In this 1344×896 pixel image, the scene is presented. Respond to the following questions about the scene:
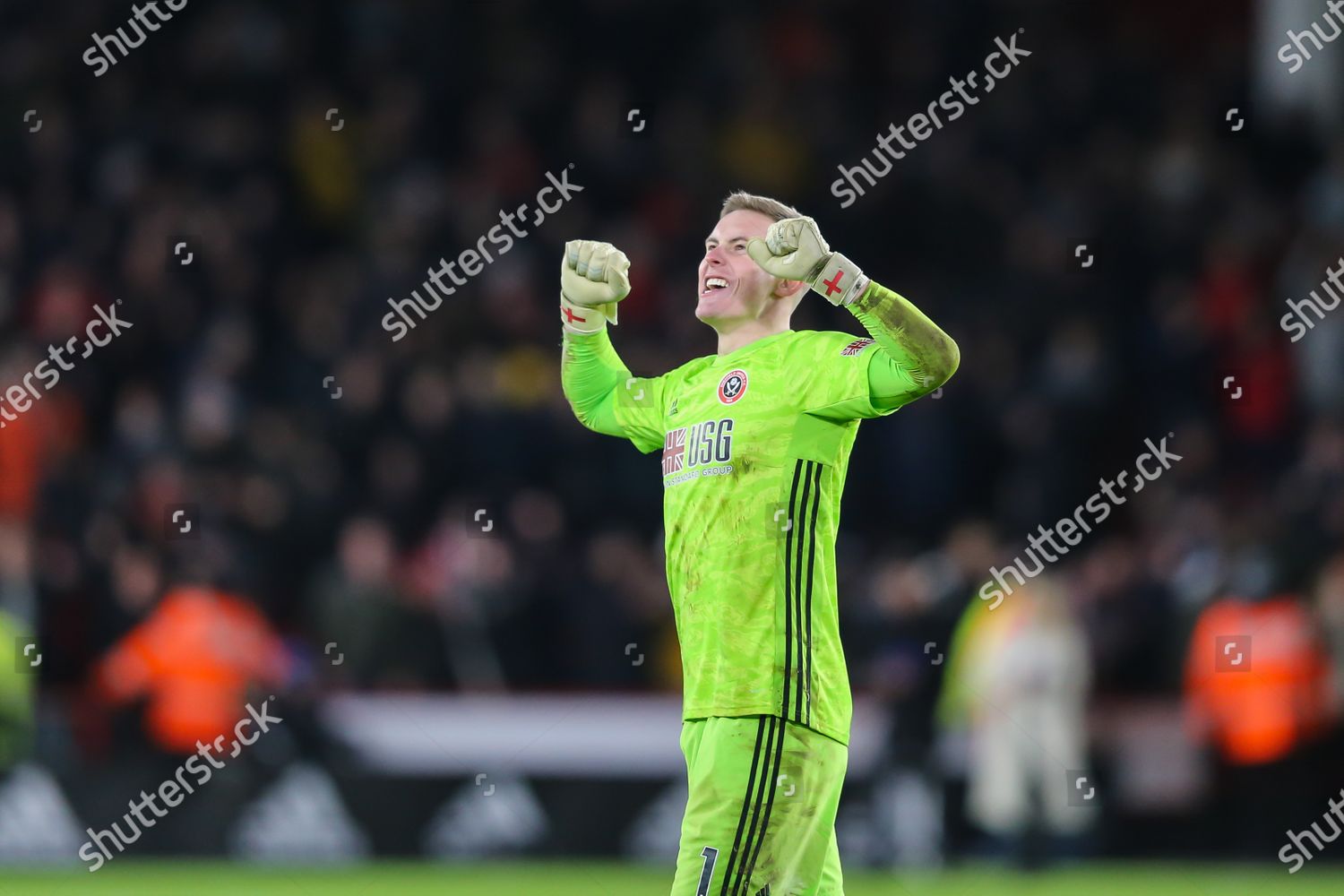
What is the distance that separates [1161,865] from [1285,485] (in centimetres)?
347

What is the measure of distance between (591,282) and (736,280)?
57 cm

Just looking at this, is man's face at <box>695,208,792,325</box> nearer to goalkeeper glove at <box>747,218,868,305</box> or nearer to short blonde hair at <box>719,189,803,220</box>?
short blonde hair at <box>719,189,803,220</box>

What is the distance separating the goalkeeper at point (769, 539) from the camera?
246 inches

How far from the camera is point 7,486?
1666 cm

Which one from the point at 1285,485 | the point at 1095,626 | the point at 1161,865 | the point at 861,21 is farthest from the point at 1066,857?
the point at 861,21
